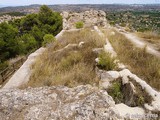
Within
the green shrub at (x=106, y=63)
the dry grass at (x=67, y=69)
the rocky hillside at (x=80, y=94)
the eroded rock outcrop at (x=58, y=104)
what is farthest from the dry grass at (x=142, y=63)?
the eroded rock outcrop at (x=58, y=104)

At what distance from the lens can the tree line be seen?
19656mm

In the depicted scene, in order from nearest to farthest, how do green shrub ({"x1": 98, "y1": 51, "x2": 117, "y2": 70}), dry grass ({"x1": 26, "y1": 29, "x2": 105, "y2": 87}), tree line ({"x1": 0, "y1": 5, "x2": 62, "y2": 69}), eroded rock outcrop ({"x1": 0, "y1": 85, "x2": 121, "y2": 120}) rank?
eroded rock outcrop ({"x1": 0, "y1": 85, "x2": 121, "y2": 120}) < dry grass ({"x1": 26, "y1": 29, "x2": 105, "y2": 87}) < green shrub ({"x1": 98, "y1": 51, "x2": 117, "y2": 70}) < tree line ({"x1": 0, "y1": 5, "x2": 62, "y2": 69})

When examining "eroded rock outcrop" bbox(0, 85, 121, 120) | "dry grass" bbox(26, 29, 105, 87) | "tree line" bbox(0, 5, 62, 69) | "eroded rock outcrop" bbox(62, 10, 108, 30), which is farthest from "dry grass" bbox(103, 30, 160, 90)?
"eroded rock outcrop" bbox(62, 10, 108, 30)

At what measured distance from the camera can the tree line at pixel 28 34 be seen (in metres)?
19.7

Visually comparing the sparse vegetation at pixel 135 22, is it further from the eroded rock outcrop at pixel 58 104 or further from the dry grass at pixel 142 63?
the eroded rock outcrop at pixel 58 104

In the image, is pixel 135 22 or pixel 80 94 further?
pixel 135 22

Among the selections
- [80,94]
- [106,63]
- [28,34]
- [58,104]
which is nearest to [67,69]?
[106,63]

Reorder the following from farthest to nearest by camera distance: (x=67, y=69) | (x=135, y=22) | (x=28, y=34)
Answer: (x=135, y=22), (x=28, y=34), (x=67, y=69)

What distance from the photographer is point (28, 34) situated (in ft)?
83.1

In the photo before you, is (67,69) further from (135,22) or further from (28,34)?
(135,22)

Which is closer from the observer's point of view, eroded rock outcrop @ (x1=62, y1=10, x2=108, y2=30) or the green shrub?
the green shrub

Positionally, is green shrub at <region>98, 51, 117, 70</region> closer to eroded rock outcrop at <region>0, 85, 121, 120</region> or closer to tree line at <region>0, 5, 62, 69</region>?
eroded rock outcrop at <region>0, 85, 121, 120</region>

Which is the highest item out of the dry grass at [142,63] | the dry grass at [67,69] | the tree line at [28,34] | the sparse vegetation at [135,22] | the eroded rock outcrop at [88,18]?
the dry grass at [142,63]

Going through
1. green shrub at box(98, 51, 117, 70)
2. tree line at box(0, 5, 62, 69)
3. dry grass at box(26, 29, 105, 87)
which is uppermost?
green shrub at box(98, 51, 117, 70)
